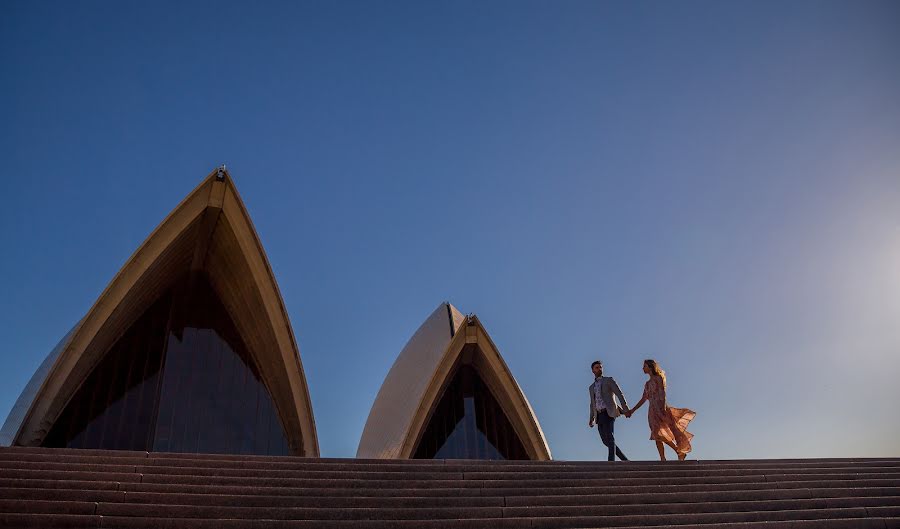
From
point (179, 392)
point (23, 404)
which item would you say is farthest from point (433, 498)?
point (23, 404)

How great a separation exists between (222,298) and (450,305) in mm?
8775

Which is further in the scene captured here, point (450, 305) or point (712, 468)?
point (450, 305)

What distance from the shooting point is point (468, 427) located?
17.5 metres

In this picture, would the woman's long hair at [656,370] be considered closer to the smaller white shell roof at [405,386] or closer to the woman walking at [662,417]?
the woman walking at [662,417]

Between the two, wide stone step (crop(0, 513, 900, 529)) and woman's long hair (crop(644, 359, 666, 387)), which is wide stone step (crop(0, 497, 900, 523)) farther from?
woman's long hair (crop(644, 359, 666, 387))

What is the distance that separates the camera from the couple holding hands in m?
8.30

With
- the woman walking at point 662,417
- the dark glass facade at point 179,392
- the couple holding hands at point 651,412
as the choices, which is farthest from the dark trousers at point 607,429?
the dark glass facade at point 179,392

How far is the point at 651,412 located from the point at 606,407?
0.58 metres

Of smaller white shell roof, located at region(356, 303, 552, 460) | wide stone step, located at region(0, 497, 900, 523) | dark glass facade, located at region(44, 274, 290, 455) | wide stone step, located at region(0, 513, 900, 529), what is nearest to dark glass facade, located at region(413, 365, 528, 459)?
smaller white shell roof, located at region(356, 303, 552, 460)

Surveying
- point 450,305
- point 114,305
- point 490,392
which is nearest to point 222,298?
point 114,305

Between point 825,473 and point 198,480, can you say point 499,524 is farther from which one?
point 825,473

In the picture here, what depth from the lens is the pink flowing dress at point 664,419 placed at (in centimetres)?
823

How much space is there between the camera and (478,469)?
6.37 metres

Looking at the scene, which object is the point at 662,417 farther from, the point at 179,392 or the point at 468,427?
the point at 468,427
